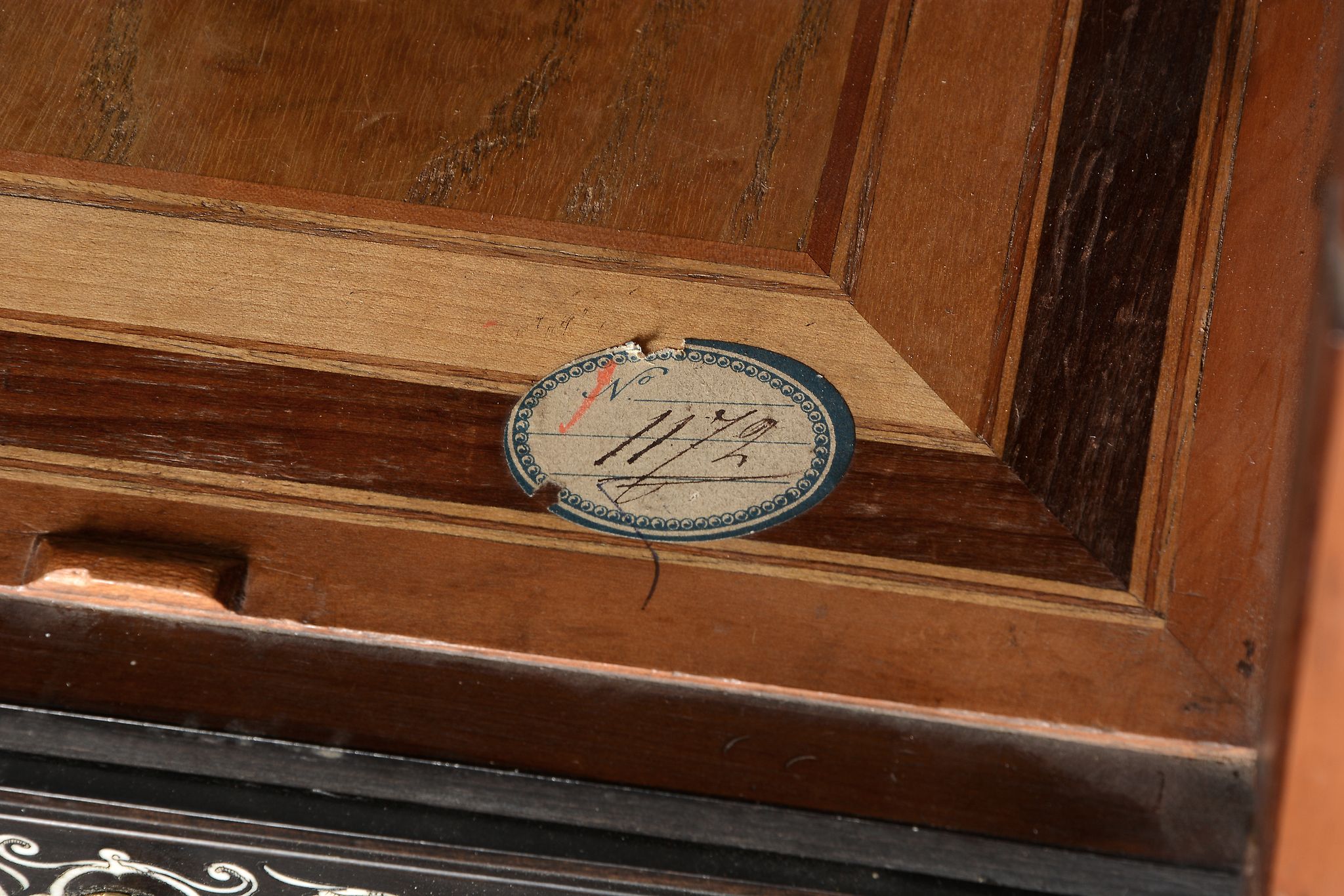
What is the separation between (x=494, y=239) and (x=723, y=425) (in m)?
0.24

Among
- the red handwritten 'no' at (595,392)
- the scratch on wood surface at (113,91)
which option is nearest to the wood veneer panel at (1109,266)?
the red handwritten 'no' at (595,392)

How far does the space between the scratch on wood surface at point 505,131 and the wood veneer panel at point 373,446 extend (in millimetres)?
179

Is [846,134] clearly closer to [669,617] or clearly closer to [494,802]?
[669,617]

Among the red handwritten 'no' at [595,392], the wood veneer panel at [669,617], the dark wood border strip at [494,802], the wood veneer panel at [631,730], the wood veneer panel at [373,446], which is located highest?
the red handwritten 'no' at [595,392]

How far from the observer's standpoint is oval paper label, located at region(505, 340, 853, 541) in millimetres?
770

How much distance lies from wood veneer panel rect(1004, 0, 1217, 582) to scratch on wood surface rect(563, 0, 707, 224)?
33 centimetres

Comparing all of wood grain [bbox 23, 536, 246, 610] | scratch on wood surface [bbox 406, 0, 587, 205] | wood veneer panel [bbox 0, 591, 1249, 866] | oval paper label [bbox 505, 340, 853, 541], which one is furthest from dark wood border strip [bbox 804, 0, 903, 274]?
wood grain [bbox 23, 536, 246, 610]

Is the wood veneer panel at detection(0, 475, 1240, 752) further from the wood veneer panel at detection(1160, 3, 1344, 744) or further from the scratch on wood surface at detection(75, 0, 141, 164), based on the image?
the scratch on wood surface at detection(75, 0, 141, 164)

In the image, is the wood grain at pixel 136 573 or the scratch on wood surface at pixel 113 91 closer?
the wood grain at pixel 136 573

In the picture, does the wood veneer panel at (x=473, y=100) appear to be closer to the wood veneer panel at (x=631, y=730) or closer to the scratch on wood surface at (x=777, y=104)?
the scratch on wood surface at (x=777, y=104)

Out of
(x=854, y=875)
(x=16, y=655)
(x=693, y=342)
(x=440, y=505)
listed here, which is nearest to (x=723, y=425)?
(x=693, y=342)

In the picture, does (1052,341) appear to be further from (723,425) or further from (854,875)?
(854,875)

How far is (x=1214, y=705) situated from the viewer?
701 millimetres

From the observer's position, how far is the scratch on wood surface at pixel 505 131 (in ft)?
2.86
